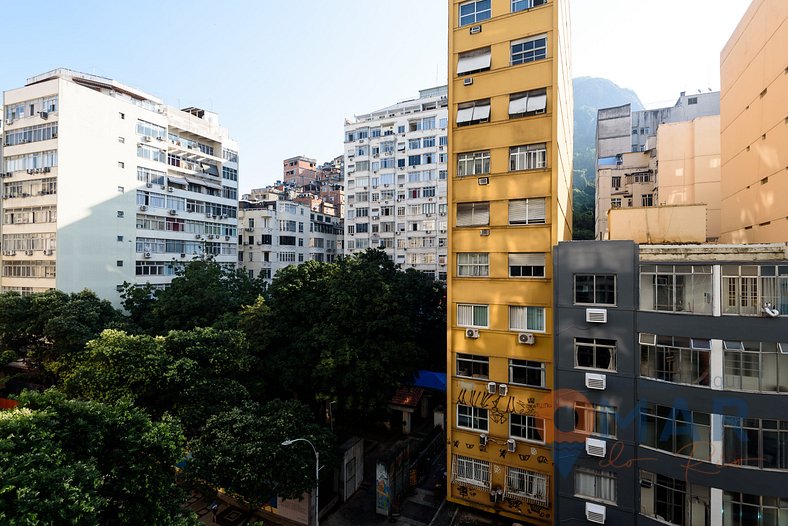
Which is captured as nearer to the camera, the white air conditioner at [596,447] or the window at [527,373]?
the white air conditioner at [596,447]

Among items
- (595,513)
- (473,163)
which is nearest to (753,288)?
(595,513)

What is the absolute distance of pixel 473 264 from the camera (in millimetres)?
20047

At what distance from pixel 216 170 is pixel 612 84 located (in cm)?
18359

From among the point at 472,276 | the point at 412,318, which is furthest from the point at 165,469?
the point at 412,318

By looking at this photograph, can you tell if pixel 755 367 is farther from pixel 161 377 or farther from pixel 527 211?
pixel 161 377

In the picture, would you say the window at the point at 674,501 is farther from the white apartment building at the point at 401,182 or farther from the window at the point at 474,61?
the white apartment building at the point at 401,182

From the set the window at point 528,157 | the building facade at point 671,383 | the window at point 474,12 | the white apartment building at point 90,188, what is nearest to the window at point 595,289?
the building facade at point 671,383

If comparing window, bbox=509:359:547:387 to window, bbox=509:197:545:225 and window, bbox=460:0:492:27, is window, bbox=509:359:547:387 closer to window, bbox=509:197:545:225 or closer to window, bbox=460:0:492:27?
window, bbox=509:197:545:225

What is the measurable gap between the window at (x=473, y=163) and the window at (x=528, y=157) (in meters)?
1.22

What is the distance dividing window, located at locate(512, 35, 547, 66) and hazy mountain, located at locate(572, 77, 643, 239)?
128 feet

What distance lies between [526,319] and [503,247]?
3.60m

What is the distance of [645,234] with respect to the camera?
1773cm

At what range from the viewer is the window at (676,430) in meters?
13.7

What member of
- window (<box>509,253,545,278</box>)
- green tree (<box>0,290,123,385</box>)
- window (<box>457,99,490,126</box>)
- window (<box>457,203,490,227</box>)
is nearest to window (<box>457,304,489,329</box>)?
window (<box>509,253,545,278</box>)
